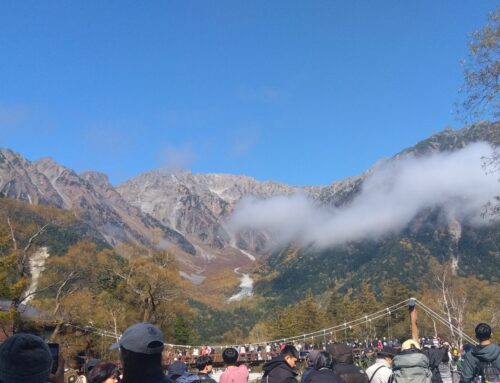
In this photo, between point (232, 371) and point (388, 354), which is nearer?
point (388, 354)

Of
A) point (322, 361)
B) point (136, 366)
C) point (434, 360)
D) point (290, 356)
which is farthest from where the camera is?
point (434, 360)

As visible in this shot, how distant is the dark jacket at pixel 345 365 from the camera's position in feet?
12.8

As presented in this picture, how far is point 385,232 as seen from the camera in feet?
555

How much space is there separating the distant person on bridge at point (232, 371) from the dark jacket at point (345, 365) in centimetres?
168

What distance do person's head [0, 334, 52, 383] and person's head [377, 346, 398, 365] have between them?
349cm

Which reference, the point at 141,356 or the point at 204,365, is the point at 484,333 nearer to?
the point at 204,365

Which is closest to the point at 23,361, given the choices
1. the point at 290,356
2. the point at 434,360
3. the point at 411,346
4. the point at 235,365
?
the point at 290,356

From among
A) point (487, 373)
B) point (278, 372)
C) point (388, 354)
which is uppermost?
point (388, 354)

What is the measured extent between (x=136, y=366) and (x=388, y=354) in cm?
324

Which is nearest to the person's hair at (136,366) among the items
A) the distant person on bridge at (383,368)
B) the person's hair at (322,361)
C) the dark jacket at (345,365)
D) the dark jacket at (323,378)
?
the dark jacket at (323,378)

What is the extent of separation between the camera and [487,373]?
4680 millimetres

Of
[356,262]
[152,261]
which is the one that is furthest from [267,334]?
[356,262]

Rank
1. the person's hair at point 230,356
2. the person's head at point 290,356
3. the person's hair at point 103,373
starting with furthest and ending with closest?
the person's hair at point 230,356, the person's head at point 290,356, the person's hair at point 103,373

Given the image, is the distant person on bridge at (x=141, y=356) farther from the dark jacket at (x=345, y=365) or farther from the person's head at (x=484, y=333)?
Result: the person's head at (x=484, y=333)
